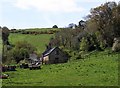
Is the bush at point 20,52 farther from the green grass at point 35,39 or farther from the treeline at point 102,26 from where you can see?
the treeline at point 102,26

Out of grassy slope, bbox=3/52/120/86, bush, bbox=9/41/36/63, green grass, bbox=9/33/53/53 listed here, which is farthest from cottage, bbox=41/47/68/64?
grassy slope, bbox=3/52/120/86

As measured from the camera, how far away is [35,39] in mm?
124500

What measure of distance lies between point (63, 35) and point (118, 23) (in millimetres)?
36431

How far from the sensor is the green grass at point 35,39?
119375 millimetres

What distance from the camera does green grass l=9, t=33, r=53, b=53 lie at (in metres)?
119

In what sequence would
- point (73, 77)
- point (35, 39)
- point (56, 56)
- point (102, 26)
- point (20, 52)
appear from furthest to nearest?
point (35, 39), point (20, 52), point (56, 56), point (102, 26), point (73, 77)

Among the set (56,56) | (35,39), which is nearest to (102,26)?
(56,56)

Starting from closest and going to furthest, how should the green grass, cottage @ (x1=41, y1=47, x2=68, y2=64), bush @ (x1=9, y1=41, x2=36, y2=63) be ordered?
cottage @ (x1=41, y1=47, x2=68, y2=64)
bush @ (x1=9, y1=41, x2=36, y2=63)
the green grass

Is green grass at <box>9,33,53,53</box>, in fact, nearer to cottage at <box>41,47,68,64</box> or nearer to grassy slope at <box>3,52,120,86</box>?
cottage at <box>41,47,68,64</box>

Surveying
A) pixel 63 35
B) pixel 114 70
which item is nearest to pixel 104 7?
pixel 63 35

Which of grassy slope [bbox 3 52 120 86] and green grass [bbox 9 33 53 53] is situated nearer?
grassy slope [bbox 3 52 120 86]

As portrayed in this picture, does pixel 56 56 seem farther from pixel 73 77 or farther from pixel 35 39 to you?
pixel 73 77

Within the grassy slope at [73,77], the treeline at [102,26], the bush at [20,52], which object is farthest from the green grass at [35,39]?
the grassy slope at [73,77]

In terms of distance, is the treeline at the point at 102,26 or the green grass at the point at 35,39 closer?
the treeline at the point at 102,26
